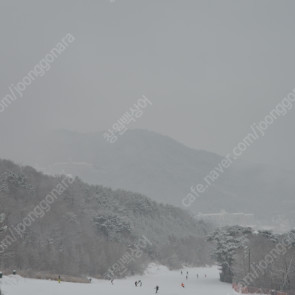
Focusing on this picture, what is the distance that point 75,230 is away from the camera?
120625 millimetres

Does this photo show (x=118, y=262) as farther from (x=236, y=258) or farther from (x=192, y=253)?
(x=192, y=253)

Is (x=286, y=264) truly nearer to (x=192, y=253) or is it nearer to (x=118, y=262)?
(x=118, y=262)

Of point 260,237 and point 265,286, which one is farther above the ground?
point 260,237

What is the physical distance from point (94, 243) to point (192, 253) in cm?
6836

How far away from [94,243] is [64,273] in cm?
2486

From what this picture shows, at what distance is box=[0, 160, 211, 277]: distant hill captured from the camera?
8781 centimetres

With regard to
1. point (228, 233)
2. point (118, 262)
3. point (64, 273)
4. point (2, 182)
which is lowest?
point (64, 273)

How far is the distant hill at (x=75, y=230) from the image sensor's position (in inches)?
3457

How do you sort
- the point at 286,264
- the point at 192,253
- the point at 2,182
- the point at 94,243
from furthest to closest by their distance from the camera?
the point at 192,253
the point at 2,182
the point at 94,243
the point at 286,264

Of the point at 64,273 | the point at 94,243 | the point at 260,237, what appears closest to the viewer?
the point at 64,273

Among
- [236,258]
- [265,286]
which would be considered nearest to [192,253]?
[236,258]

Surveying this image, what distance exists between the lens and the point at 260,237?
10312 centimetres

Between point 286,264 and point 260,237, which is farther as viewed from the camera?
point 260,237

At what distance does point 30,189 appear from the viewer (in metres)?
130
